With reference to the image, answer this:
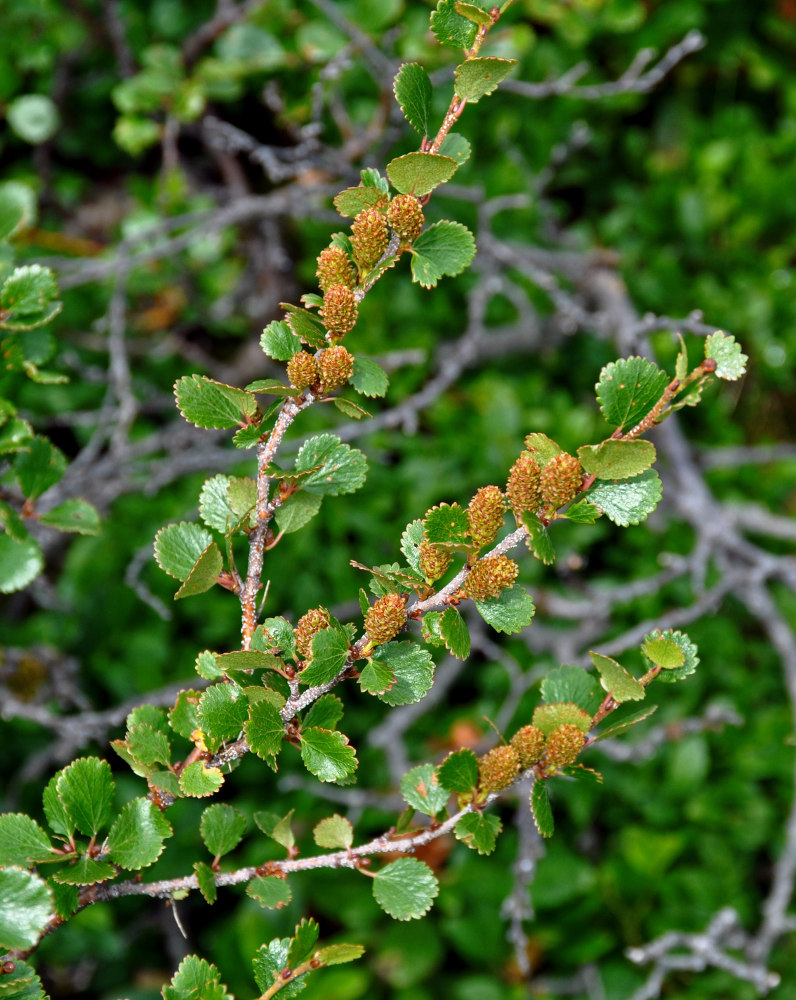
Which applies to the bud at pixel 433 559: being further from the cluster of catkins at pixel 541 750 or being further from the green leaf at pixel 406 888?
the green leaf at pixel 406 888

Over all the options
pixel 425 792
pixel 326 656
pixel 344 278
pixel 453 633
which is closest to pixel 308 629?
pixel 326 656

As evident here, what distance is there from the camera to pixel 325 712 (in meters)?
0.88

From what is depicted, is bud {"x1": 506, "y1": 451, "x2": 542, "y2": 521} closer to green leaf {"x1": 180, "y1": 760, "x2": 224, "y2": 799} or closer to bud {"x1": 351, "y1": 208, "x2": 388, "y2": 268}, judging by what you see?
bud {"x1": 351, "y1": 208, "x2": 388, "y2": 268}

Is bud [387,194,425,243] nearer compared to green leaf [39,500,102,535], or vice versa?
bud [387,194,425,243]

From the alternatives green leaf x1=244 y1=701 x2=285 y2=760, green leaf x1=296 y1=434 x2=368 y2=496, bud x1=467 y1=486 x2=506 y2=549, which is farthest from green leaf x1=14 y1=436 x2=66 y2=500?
bud x1=467 y1=486 x2=506 y2=549

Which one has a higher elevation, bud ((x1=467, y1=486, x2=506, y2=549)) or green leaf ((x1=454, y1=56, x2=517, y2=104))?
green leaf ((x1=454, y1=56, x2=517, y2=104))

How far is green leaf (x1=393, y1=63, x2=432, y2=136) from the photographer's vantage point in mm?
804

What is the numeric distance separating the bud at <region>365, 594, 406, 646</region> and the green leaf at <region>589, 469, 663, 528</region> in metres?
0.20

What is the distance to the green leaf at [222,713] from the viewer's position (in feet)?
2.65

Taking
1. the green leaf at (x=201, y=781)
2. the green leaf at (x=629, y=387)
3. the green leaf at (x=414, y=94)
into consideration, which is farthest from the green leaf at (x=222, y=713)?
the green leaf at (x=414, y=94)

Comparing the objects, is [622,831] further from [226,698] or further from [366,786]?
[226,698]

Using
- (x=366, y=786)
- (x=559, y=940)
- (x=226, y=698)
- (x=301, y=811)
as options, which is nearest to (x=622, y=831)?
(x=559, y=940)

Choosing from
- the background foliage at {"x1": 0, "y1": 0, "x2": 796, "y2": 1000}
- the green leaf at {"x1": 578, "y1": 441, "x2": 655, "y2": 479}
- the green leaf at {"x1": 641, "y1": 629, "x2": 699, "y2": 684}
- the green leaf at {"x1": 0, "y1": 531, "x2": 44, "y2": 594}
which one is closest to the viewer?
the green leaf at {"x1": 578, "y1": 441, "x2": 655, "y2": 479}

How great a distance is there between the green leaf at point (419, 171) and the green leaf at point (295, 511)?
33 cm
